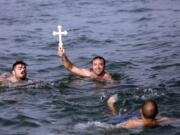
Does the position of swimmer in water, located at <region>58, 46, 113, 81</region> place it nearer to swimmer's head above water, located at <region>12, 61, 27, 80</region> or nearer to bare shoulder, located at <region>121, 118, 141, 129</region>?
swimmer's head above water, located at <region>12, 61, 27, 80</region>

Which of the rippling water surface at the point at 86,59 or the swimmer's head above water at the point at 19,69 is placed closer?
the rippling water surface at the point at 86,59

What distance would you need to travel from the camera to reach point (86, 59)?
15.9 m

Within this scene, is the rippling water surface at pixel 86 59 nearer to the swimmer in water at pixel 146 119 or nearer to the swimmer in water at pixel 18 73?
the swimmer in water at pixel 146 119

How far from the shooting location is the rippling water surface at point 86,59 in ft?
33.1

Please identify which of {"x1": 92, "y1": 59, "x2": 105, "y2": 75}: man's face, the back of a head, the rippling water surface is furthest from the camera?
{"x1": 92, "y1": 59, "x2": 105, "y2": 75}: man's face

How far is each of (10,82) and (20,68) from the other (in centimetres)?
45

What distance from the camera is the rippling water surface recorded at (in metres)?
10.1

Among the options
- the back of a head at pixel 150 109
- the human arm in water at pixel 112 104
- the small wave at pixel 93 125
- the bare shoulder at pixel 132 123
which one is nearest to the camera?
the back of a head at pixel 150 109

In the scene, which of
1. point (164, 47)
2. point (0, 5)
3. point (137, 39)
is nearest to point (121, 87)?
point (164, 47)

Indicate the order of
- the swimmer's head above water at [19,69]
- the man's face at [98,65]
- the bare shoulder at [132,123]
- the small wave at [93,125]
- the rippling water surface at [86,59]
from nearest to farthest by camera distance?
the bare shoulder at [132,123] → the small wave at [93,125] → the rippling water surface at [86,59] → the swimmer's head above water at [19,69] → the man's face at [98,65]

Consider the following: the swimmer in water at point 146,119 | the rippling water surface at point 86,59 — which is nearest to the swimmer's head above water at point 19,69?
the rippling water surface at point 86,59

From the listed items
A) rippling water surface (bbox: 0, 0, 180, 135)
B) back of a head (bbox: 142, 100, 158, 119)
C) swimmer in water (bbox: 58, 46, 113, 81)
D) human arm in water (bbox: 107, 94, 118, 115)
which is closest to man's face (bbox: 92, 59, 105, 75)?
swimmer in water (bbox: 58, 46, 113, 81)

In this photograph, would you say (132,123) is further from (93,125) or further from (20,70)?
(20,70)

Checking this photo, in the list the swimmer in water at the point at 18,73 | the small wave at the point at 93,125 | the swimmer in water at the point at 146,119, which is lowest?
the small wave at the point at 93,125
